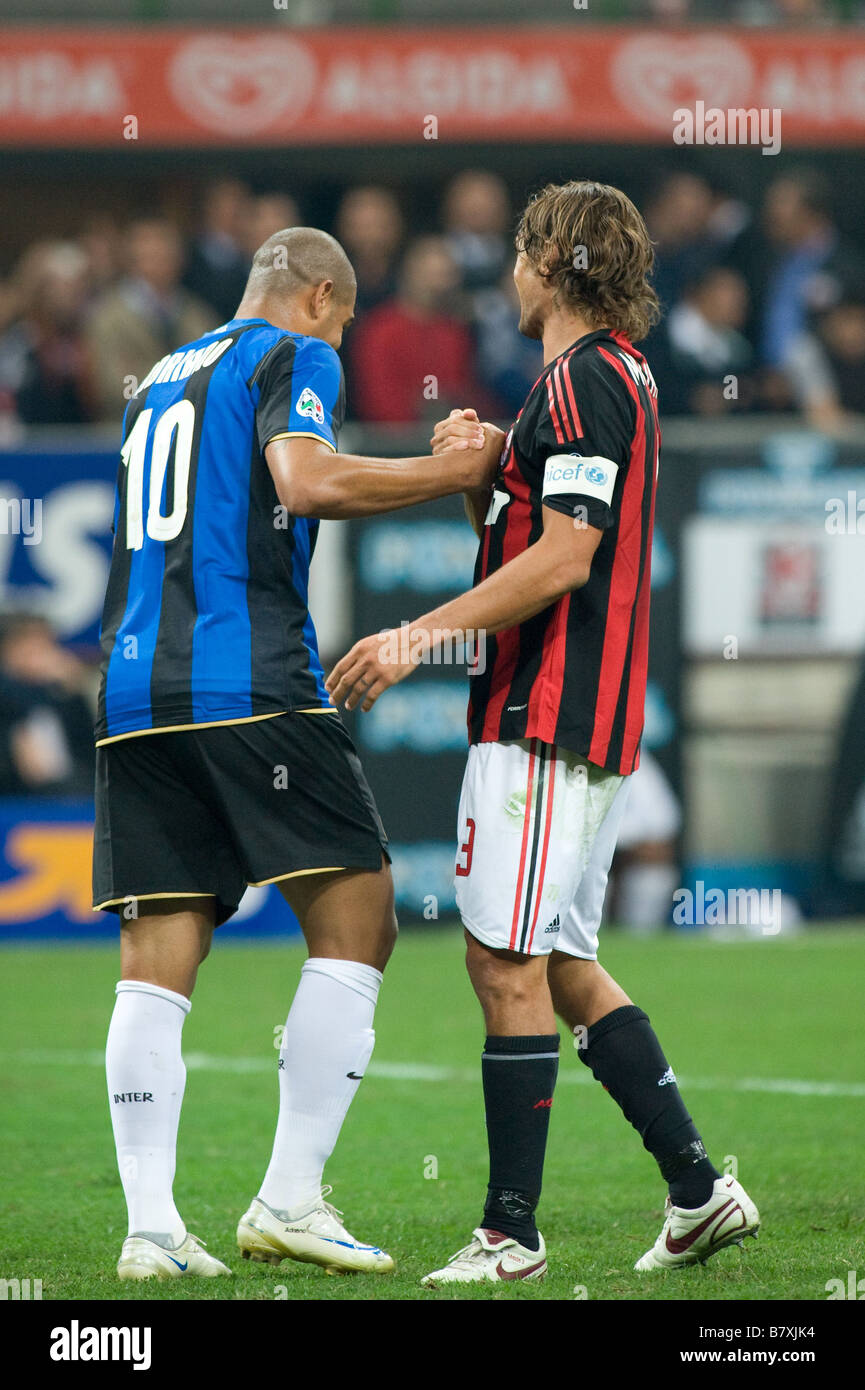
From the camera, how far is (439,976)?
862cm

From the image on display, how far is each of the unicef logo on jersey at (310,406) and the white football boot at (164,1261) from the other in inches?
65.2

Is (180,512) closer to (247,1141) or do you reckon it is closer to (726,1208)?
(726,1208)

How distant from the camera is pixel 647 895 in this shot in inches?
397

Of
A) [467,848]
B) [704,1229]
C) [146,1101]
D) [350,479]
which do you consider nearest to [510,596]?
[350,479]

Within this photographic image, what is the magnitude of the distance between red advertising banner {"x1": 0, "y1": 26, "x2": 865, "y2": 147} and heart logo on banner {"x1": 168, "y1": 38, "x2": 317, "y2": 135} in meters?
0.01

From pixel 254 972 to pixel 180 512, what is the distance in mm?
5502

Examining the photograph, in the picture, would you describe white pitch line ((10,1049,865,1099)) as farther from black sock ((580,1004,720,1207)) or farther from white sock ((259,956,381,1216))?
white sock ((259,956,381,1216))

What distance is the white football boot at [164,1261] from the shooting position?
138 inches

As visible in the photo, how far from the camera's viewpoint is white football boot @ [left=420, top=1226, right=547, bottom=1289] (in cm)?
345

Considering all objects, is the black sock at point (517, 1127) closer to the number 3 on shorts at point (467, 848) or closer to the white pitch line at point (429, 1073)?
the number 3 on shorts at point (467, 848)

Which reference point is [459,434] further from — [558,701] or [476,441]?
[558,701]
